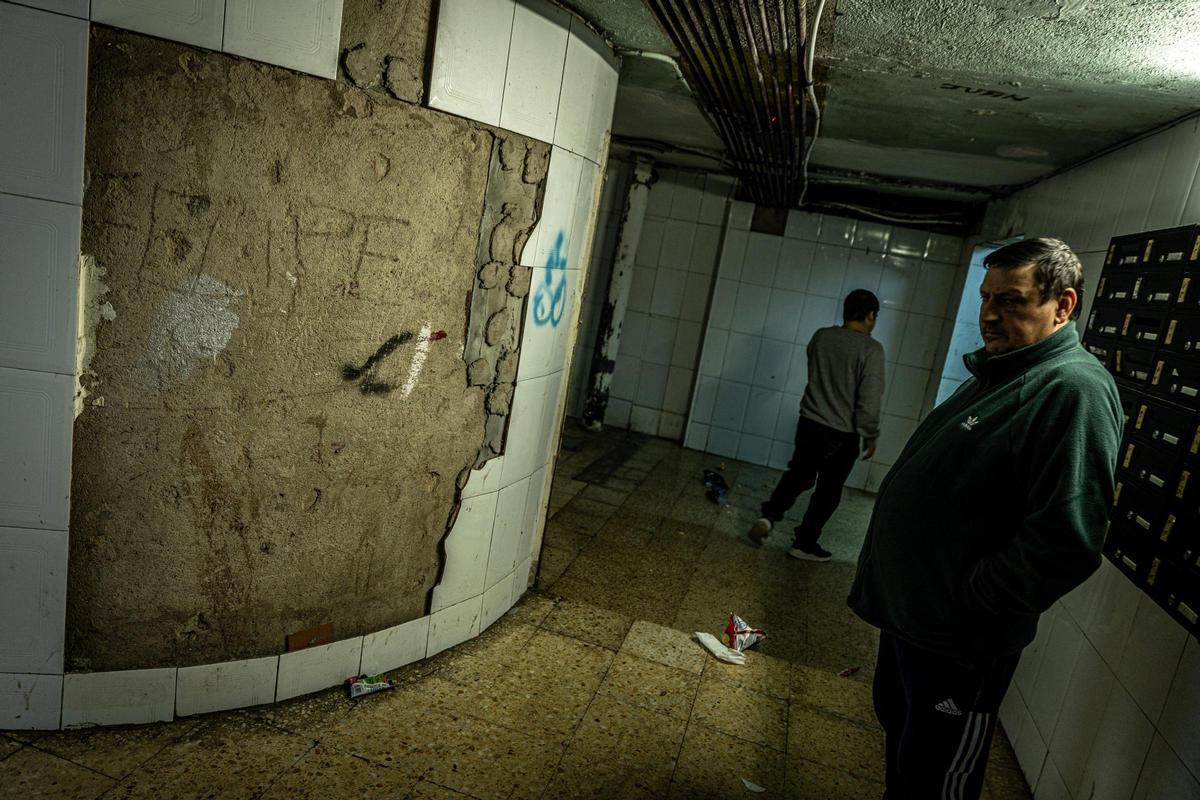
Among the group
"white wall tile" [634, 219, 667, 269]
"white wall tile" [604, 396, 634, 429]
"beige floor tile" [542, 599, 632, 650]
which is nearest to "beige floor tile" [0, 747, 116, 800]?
"beige floor tile" [542, 599, 632, 650]

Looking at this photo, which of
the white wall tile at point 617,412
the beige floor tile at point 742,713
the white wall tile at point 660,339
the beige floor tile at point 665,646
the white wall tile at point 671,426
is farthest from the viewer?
the white wall tile at point 617,412

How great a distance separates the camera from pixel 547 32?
97.0 inches

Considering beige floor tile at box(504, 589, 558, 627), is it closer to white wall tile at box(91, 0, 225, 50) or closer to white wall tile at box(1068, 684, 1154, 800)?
white wall tile at box(1068, 684, 1154, 800)

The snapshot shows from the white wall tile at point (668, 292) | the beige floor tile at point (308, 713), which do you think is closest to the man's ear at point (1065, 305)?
the beige floor tile at point (308, 713)

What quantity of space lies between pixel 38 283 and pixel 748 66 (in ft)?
8.32

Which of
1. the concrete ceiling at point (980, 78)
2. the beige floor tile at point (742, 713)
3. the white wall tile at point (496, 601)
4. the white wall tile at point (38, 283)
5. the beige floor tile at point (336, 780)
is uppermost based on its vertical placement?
the concrete ceiling at point (980, 78)

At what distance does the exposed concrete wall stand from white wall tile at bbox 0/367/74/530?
5cm

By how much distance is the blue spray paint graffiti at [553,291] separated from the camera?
109 inches

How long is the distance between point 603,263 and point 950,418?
5.19m

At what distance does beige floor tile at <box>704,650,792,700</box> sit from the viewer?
301cm

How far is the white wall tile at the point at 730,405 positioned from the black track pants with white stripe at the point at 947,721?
4720 mm

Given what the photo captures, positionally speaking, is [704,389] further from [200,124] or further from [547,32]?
[200,124]

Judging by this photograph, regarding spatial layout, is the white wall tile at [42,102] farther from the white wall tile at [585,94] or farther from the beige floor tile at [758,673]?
the beige floor tile at [758,673]

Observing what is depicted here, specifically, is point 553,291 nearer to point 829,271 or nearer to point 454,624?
point 454,624
